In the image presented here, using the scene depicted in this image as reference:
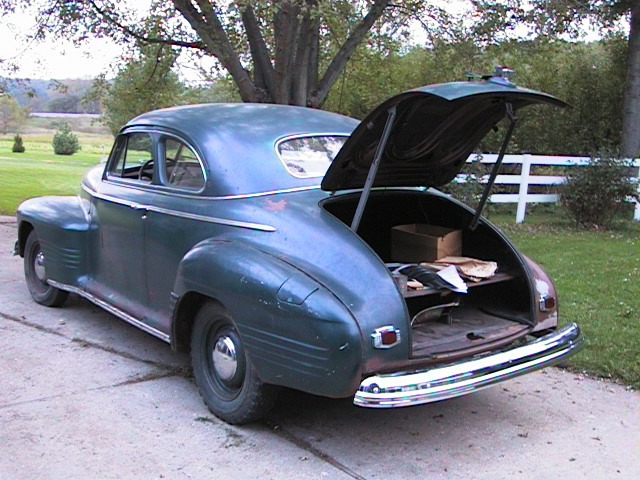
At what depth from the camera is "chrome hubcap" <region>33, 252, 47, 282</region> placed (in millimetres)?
6711

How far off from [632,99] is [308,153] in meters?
11.5

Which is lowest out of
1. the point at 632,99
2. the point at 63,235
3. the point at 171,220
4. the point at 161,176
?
the point at 63,235

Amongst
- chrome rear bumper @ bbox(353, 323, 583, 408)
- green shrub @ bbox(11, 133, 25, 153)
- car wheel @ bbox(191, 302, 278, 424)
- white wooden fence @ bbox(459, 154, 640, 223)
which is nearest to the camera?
chrome rear bumper @ bbox(353, 323, 583, 408)

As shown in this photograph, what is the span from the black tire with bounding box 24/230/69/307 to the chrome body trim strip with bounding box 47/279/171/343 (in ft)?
0.94

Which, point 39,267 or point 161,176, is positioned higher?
point 161,176

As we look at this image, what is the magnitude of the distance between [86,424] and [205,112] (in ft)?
7.48

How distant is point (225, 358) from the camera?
4.35 meters

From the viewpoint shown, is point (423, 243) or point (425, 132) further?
point (423, 243)

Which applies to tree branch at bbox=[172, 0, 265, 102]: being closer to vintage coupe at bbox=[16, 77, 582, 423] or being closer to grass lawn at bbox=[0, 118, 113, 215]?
grass lawn at bbox=[0, 118, 113, 215]

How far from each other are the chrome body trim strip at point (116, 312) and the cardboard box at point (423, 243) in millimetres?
1717

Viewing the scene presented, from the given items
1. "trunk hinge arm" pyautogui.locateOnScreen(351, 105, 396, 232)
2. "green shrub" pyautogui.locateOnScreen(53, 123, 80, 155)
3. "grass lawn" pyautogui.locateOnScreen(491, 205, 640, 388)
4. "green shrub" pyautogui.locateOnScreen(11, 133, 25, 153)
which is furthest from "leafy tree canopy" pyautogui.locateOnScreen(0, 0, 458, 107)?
"green shrub" pyautogui.locateOnScreen(11, 133, 25, 153)

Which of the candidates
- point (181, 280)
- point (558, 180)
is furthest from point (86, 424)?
point (558, 180)

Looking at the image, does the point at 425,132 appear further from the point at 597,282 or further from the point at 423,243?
the point at 597,282

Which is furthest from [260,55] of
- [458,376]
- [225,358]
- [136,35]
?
[458,376]
